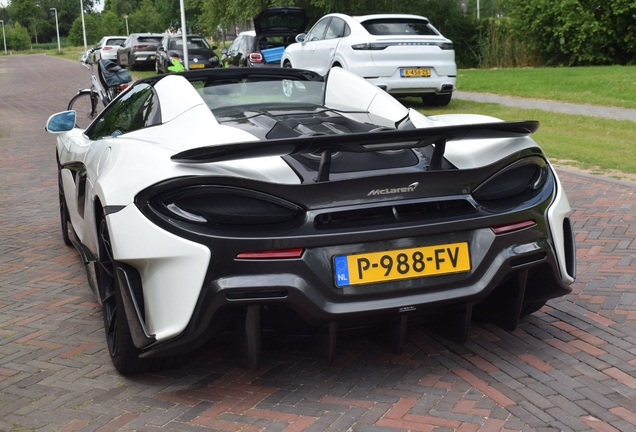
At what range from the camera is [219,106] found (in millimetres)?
4043

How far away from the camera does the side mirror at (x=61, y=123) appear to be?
4.91 m

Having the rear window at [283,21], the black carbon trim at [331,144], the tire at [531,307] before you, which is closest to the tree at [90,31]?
the rear window at [283,21]

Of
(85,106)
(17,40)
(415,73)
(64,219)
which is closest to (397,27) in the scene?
(415,73)

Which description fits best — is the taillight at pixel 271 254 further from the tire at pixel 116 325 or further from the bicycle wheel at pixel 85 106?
the bicycle wheel at pixel 85 106

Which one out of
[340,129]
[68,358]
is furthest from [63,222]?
[340,129]

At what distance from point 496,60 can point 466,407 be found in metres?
24.5

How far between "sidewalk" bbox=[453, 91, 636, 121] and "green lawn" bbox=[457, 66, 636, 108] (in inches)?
15.6

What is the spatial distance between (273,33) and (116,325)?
1711 cm

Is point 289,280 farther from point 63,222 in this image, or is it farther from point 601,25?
point 601,25

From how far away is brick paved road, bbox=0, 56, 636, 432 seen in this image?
9.81ft

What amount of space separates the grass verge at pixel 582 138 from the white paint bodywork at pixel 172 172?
4.66 m

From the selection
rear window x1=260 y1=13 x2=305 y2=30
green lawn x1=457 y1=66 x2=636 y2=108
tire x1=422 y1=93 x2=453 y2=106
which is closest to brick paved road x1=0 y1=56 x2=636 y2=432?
tire x1=422 y1=93 x2=453 y2=106

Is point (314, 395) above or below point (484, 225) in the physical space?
below

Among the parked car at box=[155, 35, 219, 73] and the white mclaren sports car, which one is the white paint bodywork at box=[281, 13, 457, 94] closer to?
the white mclaren sports car
